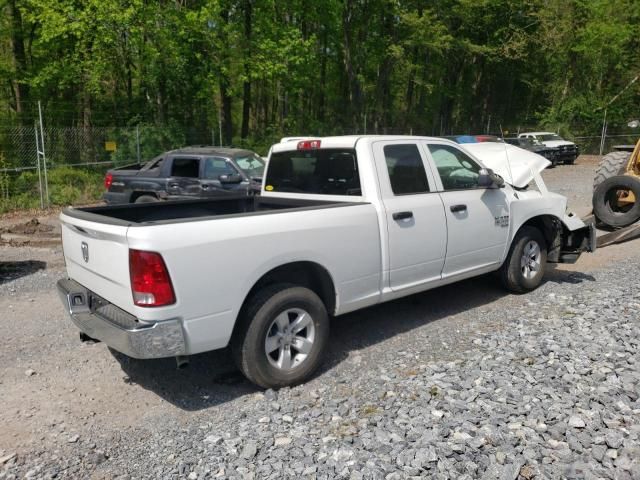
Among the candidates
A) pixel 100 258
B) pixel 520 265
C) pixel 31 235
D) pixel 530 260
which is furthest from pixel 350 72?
pixel 100 258

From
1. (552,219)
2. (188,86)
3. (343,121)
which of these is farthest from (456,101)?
(552,219)

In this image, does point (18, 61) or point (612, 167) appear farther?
point (18, 61)

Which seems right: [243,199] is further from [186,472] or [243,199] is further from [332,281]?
[186,472]

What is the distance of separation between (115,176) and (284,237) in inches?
376

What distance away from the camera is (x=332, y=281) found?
14.0ft

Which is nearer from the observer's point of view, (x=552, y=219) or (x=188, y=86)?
(x=552, y=219)

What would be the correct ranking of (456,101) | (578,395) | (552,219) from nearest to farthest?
(578,395), (552,219), (456,101)

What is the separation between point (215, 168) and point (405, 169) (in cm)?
672

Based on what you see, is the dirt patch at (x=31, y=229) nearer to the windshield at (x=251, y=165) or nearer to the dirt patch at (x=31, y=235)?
the dirt patch at (x=31, y=235)

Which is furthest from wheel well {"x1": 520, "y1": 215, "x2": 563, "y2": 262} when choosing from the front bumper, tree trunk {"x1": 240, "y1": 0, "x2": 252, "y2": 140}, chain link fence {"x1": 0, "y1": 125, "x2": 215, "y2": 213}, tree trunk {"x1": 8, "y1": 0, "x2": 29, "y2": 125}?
tree trunk {"x1": 8, "y1": 0, "x2": 29, "y2": 125}

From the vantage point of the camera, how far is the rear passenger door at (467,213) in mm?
5223

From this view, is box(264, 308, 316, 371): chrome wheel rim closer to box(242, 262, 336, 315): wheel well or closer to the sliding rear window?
box(242, 262, 336, 315): wheel well

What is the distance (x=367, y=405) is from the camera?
3740mm

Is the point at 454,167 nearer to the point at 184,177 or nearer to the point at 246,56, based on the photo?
the point at 184,177
